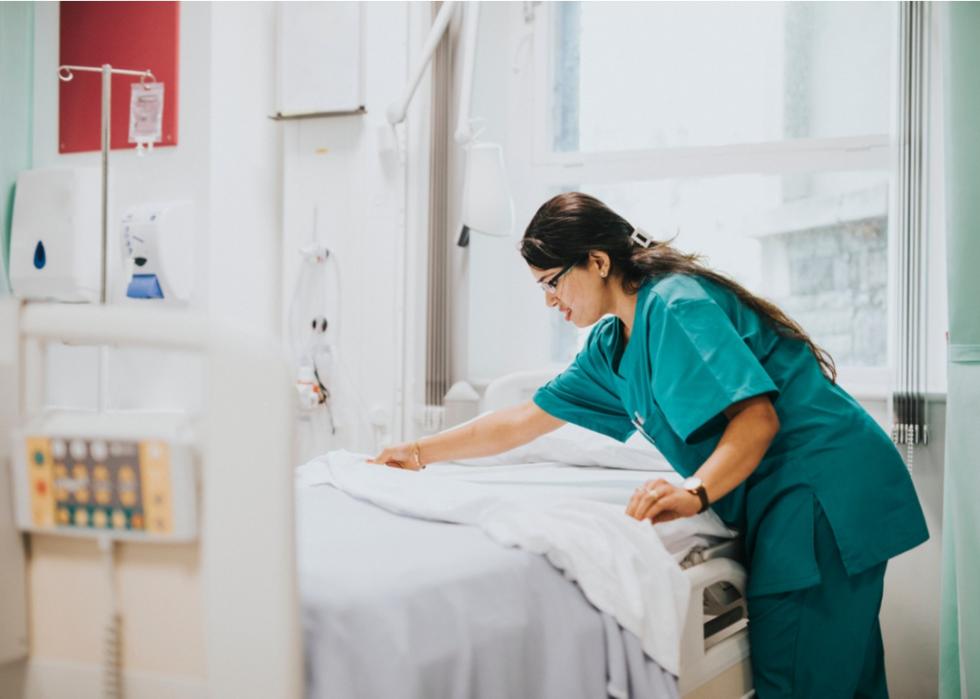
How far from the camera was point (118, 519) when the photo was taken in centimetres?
84

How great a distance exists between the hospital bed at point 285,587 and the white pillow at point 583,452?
93cm

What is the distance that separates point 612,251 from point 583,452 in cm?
66

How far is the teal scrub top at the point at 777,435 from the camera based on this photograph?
4.62 feet

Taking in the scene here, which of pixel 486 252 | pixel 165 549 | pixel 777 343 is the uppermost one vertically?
pixel 486 252

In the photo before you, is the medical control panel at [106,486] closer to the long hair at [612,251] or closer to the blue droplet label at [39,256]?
the long hair at [612,251]

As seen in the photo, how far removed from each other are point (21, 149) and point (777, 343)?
7.46 ft

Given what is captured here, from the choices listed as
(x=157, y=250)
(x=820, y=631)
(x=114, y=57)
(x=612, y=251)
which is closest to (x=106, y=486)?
(x=612, y=251)

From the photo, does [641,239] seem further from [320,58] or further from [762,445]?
[320,58]

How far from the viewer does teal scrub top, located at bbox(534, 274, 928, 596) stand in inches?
55.4

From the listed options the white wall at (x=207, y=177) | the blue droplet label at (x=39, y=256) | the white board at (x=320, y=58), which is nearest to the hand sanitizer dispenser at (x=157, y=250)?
the white wall at (x=207, y=177)

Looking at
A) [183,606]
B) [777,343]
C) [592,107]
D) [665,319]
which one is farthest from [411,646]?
[592,107]

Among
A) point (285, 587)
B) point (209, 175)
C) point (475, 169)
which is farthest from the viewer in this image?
point (209, 175)

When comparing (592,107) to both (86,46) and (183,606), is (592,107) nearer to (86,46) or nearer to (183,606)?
(86,46)

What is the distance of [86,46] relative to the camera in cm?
289
